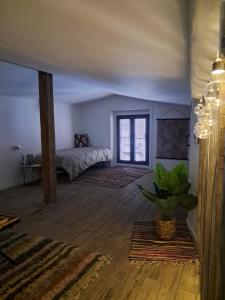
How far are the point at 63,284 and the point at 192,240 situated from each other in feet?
5.14

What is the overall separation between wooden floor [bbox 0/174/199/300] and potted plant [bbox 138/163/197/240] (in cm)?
48

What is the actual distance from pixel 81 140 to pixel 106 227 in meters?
4.97

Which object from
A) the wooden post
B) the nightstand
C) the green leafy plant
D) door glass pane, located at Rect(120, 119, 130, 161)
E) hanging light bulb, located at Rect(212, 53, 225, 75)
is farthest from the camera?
door glass pane, located at Rect(120, 119, 130, 161)

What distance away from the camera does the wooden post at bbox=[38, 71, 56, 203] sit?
3.91 m

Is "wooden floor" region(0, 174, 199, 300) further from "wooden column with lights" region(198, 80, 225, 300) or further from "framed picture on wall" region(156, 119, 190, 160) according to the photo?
"framed picture on wall" region(156, 119, 190, 160)

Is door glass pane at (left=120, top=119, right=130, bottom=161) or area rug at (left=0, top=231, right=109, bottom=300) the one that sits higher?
door glass pane at (left=120, top=119, right=130, bottom=161)

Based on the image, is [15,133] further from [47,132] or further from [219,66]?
[219,66]

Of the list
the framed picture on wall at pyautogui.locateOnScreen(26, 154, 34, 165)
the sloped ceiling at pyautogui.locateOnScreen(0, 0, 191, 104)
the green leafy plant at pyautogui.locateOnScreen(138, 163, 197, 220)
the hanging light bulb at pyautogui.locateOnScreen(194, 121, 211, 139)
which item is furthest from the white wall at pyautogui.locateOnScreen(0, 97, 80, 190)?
the hanging light bulb at pyautogui.locateOnScreen(194, 121, 211, 139)

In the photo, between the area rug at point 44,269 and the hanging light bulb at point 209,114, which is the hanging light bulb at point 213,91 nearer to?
Answer: the hanging light bulb at point 209,114

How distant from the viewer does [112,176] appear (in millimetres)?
6145

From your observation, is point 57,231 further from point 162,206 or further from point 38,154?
point 38,154

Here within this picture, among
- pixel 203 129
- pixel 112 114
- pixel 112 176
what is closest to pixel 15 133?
pixel 112 176

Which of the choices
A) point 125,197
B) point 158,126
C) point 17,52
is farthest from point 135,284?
point 158,126

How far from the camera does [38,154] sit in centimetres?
584
